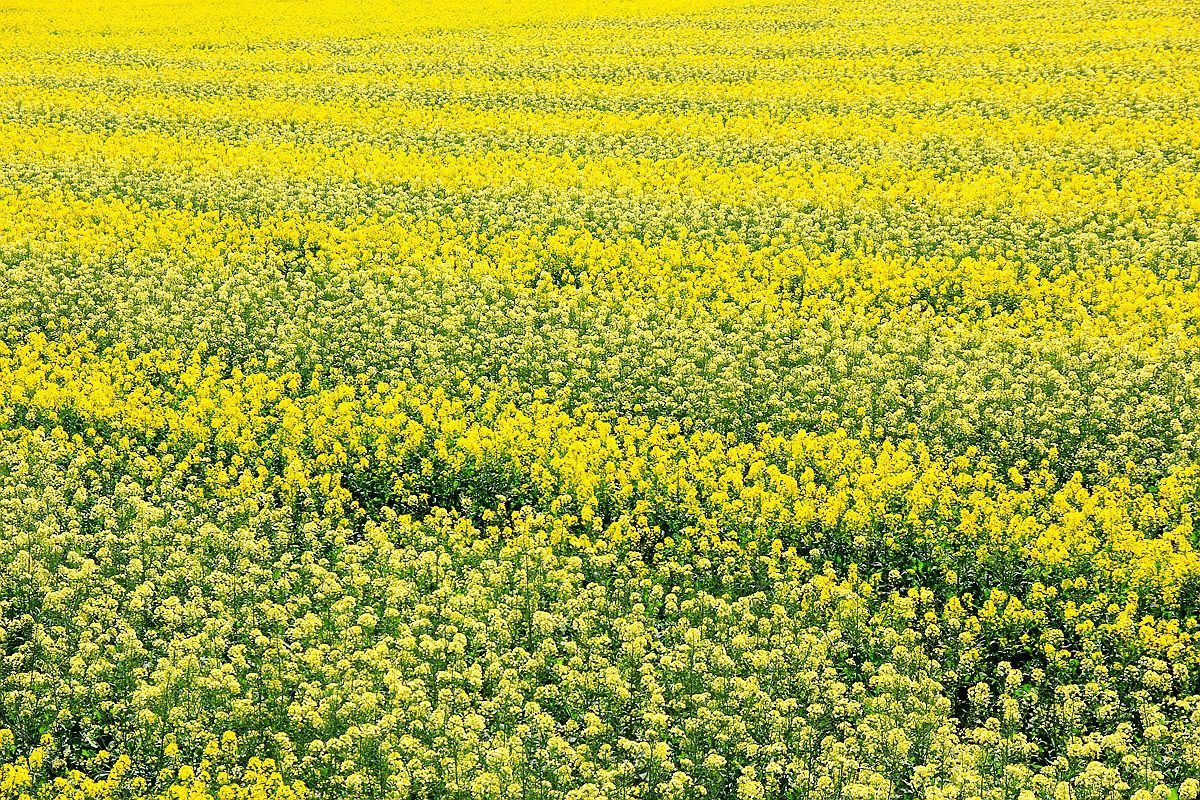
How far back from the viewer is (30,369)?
40.6 ft

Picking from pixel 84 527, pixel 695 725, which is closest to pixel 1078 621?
pixel 695 725

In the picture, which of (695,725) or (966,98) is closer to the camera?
(695,725)

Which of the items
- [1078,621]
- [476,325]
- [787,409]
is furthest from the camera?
[476,325]

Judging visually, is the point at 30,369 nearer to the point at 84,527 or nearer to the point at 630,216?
the point at 84,527

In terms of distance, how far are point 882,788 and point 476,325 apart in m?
8.51

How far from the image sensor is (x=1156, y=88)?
23.9 meters

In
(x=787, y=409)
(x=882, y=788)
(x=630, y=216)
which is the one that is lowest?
(x=882, y=788)

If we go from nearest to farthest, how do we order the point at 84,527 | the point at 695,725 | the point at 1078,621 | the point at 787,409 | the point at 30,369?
the point at 695,725 → the point at 1078,621 → the point at 84,527 → the point at 787,409 → the point at 30,369

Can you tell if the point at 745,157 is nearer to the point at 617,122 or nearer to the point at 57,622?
the point at 617,122

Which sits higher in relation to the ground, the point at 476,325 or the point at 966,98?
→ the point at 966,98

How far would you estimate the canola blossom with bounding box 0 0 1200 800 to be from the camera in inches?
271

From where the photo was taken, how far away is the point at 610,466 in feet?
32.1

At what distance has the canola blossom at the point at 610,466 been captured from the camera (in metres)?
6.87

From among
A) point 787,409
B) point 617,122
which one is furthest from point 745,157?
A: point 787,409
